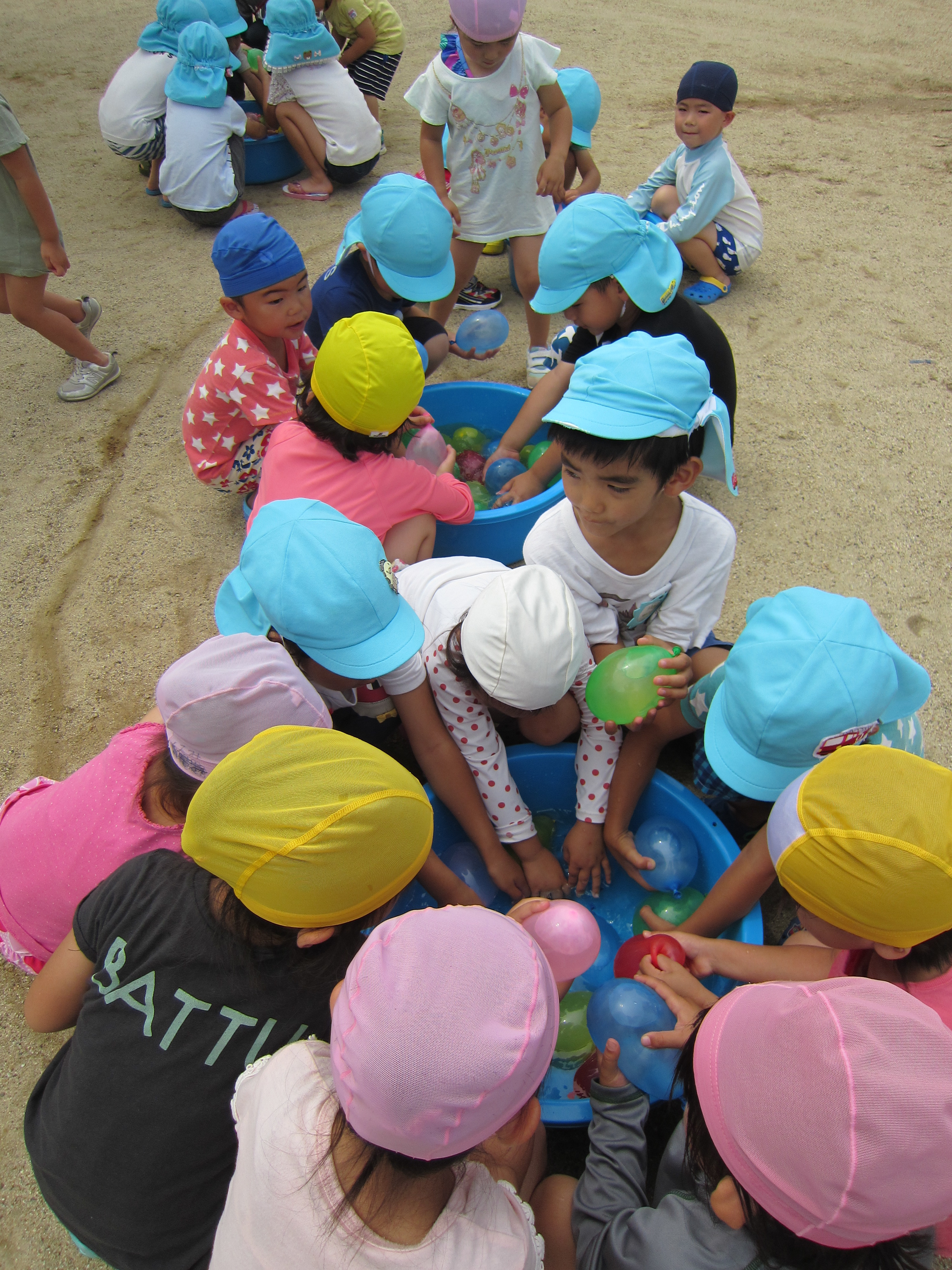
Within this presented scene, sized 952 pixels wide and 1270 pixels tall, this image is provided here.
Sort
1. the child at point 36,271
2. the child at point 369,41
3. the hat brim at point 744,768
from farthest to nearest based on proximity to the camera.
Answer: the child at point 369,41 → the child at point 36,271 → the hat brim at point 744,768

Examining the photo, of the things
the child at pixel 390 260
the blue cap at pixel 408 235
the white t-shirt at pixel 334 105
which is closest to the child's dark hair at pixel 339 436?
the child at pixel 390 260

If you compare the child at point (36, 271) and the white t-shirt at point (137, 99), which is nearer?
the child at point (36, 271)

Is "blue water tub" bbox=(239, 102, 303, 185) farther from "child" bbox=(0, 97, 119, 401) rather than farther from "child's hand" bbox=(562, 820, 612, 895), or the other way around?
"child's hand" bbox=(562, 820, 612, 895)

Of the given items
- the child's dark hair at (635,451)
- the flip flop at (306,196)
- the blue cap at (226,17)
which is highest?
A: the blue cap at (226,17)

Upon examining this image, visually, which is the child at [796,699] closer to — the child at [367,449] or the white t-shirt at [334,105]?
the child at [367,449]

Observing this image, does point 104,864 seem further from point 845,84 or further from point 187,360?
point 845,84

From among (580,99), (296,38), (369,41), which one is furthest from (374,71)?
(580,99)

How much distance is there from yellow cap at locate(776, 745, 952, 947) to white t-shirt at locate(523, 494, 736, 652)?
29.6 inches

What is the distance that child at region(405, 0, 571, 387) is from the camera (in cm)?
305

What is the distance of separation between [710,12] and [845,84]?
1762 mm

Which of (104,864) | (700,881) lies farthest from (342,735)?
(700,881)

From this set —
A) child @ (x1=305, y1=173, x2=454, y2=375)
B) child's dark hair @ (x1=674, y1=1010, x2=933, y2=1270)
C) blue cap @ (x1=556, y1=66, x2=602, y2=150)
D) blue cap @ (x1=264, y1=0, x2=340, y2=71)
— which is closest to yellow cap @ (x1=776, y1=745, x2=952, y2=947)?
child's dark hair @ (x1=674, y1=1010, x2=933, y2=1270)

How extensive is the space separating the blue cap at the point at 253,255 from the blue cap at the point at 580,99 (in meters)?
1.76

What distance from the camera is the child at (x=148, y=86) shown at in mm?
4152
